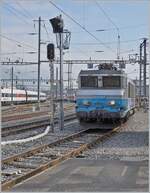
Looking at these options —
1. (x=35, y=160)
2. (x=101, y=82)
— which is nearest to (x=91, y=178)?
(x=35, y=160)

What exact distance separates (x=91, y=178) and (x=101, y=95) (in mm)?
14951

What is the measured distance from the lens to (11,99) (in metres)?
82.1

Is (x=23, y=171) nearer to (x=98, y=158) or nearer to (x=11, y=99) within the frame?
(x=98, y=158)

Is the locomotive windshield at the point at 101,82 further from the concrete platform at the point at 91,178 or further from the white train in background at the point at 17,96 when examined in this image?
the white train in background at the point at 17,96

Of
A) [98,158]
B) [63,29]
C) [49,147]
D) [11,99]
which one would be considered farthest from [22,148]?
[11,99]

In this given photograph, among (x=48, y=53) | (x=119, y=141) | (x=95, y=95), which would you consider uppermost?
(x=48, y=53)

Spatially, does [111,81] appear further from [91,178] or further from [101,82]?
Answer: [91,178]

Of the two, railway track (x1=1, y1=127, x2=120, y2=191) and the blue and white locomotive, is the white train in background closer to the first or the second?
the blue and white locomotive

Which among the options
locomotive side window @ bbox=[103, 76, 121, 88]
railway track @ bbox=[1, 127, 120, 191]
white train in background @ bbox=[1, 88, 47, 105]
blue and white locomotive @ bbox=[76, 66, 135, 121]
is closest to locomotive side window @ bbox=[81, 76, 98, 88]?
blue and white locomotive @ bbox=[76, 66, 135, 121]

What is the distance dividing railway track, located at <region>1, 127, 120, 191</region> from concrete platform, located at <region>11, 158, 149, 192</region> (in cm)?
20

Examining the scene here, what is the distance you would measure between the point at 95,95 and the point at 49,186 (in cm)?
1593

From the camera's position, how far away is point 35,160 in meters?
13.7

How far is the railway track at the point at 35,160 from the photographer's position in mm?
10523

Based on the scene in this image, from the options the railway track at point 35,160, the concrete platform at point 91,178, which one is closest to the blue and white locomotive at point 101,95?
the railway track at point 35,160
